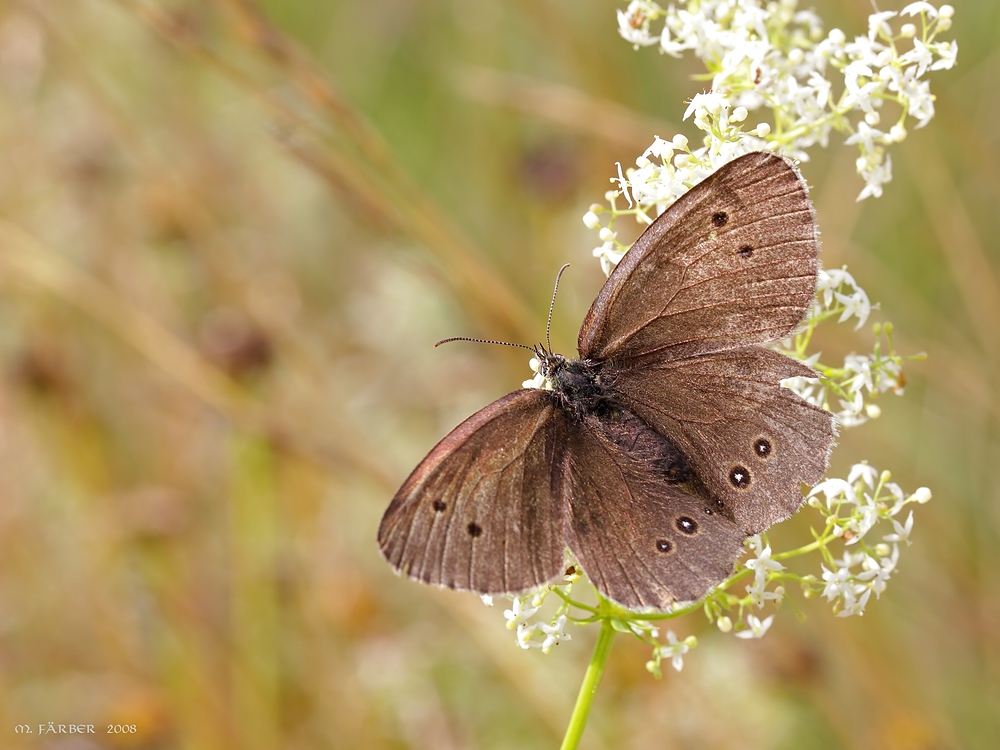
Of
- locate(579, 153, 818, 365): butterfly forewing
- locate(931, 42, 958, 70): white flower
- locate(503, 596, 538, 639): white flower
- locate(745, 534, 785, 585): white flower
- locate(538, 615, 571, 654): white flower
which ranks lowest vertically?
locate(745, 534, 785, 585): white flower

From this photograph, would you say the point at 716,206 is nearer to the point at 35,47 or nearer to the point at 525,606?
the point at 525,606

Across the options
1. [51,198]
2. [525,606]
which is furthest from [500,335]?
[51,198]

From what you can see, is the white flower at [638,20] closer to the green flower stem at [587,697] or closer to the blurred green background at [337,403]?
the blurred green background at [337,403]

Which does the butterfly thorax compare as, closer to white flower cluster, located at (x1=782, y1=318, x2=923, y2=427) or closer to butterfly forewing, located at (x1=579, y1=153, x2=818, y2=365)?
butterfly forewing, located at (x1=579, y1=153, x2=818, y2=365)

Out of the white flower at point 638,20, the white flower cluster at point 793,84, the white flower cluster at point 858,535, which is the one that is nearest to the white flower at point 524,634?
the white flower cluster at point 858,535

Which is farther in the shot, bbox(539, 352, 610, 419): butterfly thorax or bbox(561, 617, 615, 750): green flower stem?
bbox(539, 352, 610, 419): butterfly thorax

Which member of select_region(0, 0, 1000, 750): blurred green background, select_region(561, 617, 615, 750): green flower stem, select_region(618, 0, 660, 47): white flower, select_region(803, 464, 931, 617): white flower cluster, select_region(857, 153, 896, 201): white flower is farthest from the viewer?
select_region(0, 0, 1000, 750): blurred green background

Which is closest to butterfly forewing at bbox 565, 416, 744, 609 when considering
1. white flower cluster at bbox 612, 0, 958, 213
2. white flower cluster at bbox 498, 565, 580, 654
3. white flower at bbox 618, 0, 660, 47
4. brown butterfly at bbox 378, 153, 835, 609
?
brown butterfly at bbox 378, 153, 835, 609
